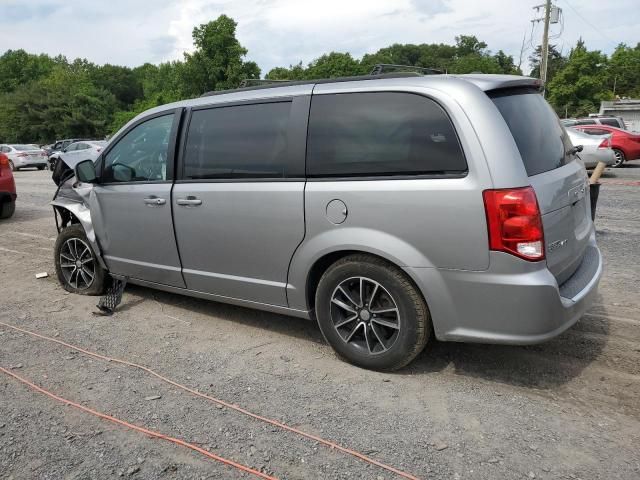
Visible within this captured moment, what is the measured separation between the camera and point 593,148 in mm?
15500

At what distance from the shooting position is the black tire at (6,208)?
34.1 ft

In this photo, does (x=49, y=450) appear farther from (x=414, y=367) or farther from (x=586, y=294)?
(x=586, y=294)

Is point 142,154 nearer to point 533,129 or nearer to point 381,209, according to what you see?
point 381,209

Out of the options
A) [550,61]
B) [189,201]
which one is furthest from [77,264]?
[550,61]

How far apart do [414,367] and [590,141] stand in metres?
14.6

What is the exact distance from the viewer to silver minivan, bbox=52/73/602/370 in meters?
3.03

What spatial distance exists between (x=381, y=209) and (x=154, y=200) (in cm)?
208

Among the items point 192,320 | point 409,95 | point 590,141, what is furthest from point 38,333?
point 590,141

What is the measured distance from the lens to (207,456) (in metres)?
2.77

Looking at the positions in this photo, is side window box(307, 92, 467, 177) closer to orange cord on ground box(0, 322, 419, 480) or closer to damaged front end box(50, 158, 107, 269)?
orange cord on ground box(0, 322, 419, 480)

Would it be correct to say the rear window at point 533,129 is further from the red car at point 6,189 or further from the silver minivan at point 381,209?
the red car at point 6,189

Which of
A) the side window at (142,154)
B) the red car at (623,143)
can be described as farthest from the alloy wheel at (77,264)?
the red car at (623,143)

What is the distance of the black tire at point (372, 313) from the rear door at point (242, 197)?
1.29ft

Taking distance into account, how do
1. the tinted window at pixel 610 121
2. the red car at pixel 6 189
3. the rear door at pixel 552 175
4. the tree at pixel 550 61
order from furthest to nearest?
the tree at pixel 550 61 < the tinted window at pixel 610 121 < the red car at pixel 6 189 < the rear door at pixel 552 175
